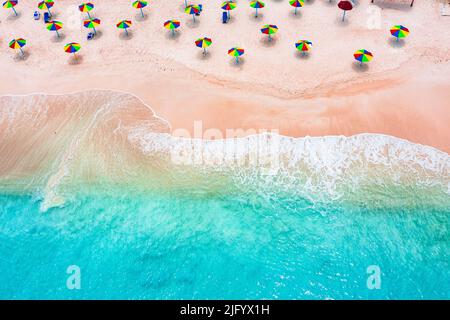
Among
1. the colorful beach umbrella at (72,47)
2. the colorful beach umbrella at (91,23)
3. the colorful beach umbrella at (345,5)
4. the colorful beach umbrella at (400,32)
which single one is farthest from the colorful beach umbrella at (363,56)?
the colorful beach umbrella at (72,47)

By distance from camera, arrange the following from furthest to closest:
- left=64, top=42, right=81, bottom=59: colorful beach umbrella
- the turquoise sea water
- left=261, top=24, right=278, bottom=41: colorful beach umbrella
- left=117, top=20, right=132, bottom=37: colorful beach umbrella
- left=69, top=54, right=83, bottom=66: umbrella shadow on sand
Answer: left=117, top=20, right=132, bottom=37: colorful beach umbrella
left=69, top=54, right=83, bottom=66: umbrella shadow on sand
left=64, top=42, right=81, bottom=59: colorful beach umbrella
left=261, top=24, right=278, bottom=41: colorful beach umbrella
the turquoise sea water

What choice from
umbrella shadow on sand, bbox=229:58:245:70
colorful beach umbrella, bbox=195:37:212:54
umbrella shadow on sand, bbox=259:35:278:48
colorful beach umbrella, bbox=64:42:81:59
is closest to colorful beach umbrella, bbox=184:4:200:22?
colorful beach umbrella, bbox=195:37:212:54

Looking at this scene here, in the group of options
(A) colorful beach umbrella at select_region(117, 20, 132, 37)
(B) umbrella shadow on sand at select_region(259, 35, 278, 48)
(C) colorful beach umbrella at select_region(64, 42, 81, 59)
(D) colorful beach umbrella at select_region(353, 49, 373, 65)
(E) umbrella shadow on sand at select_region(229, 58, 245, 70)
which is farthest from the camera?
(A) colorful beach umbrella at select_region(117, 20, 132, 37)

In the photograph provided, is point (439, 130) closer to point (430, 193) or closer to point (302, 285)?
point (430, 193)

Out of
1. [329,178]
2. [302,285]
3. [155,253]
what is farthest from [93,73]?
[302,285]

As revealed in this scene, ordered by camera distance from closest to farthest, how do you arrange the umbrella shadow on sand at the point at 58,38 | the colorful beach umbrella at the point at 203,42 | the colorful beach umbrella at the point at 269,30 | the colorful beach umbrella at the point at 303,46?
1. the colorful beach umbrella at the point at 303,46
2. the colorful beach umbrella at the point at 203,42
3. the colorful beach umbrella at the point at 269,30
4. the umbrella shadow on sand at the point at 58,38

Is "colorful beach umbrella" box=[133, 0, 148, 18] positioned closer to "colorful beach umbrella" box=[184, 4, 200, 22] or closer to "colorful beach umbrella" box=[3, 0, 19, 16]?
"colorful beach umbrella" box=[184, 4, 200, 22]

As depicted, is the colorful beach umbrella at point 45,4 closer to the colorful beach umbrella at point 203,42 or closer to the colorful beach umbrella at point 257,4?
the colorful beach umbrella at point 203,42
